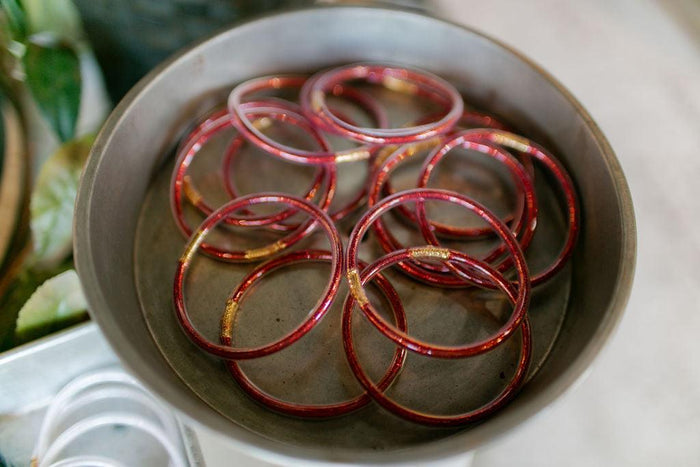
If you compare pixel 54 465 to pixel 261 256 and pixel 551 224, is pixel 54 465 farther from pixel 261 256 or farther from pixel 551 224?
pixel 551 224

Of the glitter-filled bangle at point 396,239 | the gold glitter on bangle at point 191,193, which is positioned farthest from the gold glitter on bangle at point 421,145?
the gold glitter on bangle at point 191,193

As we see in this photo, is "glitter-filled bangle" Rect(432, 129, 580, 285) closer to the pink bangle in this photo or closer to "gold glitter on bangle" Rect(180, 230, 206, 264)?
the pink bangle

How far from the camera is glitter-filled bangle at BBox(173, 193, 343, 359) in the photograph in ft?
1.79

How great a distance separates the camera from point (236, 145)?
71 centimetres

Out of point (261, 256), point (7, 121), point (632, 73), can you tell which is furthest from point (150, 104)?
point (632, 73)

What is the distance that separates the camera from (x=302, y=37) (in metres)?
0.74

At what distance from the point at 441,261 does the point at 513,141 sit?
18 cm

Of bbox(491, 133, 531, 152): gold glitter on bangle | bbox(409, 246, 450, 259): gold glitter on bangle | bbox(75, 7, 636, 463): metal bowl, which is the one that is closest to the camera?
bbox(75, 7, 636, 463): metal bowl

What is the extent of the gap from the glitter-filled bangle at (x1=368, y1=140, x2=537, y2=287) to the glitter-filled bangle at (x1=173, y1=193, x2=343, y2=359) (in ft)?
0.22

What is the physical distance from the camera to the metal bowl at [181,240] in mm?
469

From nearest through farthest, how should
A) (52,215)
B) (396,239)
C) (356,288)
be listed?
(356,288), (396,239), (52,215)

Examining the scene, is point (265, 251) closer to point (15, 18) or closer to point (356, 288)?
point (356, 288)

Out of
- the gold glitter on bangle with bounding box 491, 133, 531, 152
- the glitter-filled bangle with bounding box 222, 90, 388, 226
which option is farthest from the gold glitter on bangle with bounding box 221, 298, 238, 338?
the gold glitter on bangle with bounding box 491, 133, 531, 152

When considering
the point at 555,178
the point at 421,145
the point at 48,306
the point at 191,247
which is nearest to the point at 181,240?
the point at 191,247
